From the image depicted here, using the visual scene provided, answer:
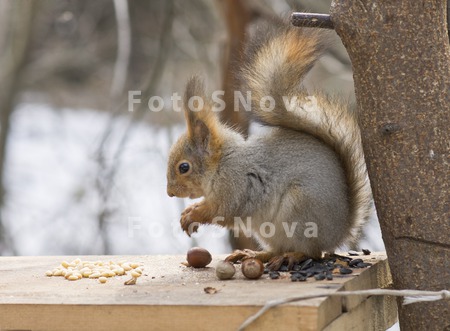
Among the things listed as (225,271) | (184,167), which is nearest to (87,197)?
(184,167)

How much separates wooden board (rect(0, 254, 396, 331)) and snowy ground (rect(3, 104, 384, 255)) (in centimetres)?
125

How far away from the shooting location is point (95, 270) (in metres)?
1.53

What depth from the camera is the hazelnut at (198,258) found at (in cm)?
154

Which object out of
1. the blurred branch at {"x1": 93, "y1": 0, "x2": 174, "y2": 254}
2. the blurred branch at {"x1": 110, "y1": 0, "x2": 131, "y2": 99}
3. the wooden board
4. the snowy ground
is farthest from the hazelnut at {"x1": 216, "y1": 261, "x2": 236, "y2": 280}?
the blurred branch at {"x1": 110, "y1": 0, "x2": 131, "y2": 99}

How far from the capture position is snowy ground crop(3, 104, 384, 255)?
10.4 ft

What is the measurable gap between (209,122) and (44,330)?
1.97ft

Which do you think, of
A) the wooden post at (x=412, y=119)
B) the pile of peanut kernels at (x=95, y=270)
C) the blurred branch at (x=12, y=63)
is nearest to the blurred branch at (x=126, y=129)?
the blurred branch at (x=12, y=63)

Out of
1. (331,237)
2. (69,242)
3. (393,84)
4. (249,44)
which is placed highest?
(249,44)

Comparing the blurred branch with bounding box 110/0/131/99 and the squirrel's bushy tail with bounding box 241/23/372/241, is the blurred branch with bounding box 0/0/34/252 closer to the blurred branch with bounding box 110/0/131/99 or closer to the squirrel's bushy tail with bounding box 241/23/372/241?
the blurred branch with bounding box 110/0/131/99

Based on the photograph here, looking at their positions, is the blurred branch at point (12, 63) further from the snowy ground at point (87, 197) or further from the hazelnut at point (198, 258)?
the hazelnut at point (198, 258)

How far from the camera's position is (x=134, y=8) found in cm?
401

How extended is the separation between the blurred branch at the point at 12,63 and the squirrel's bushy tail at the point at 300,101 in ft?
5.47

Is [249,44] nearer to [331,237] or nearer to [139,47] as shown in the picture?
[331,237]

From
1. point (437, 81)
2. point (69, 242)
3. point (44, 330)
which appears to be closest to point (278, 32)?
point (437, 81)
